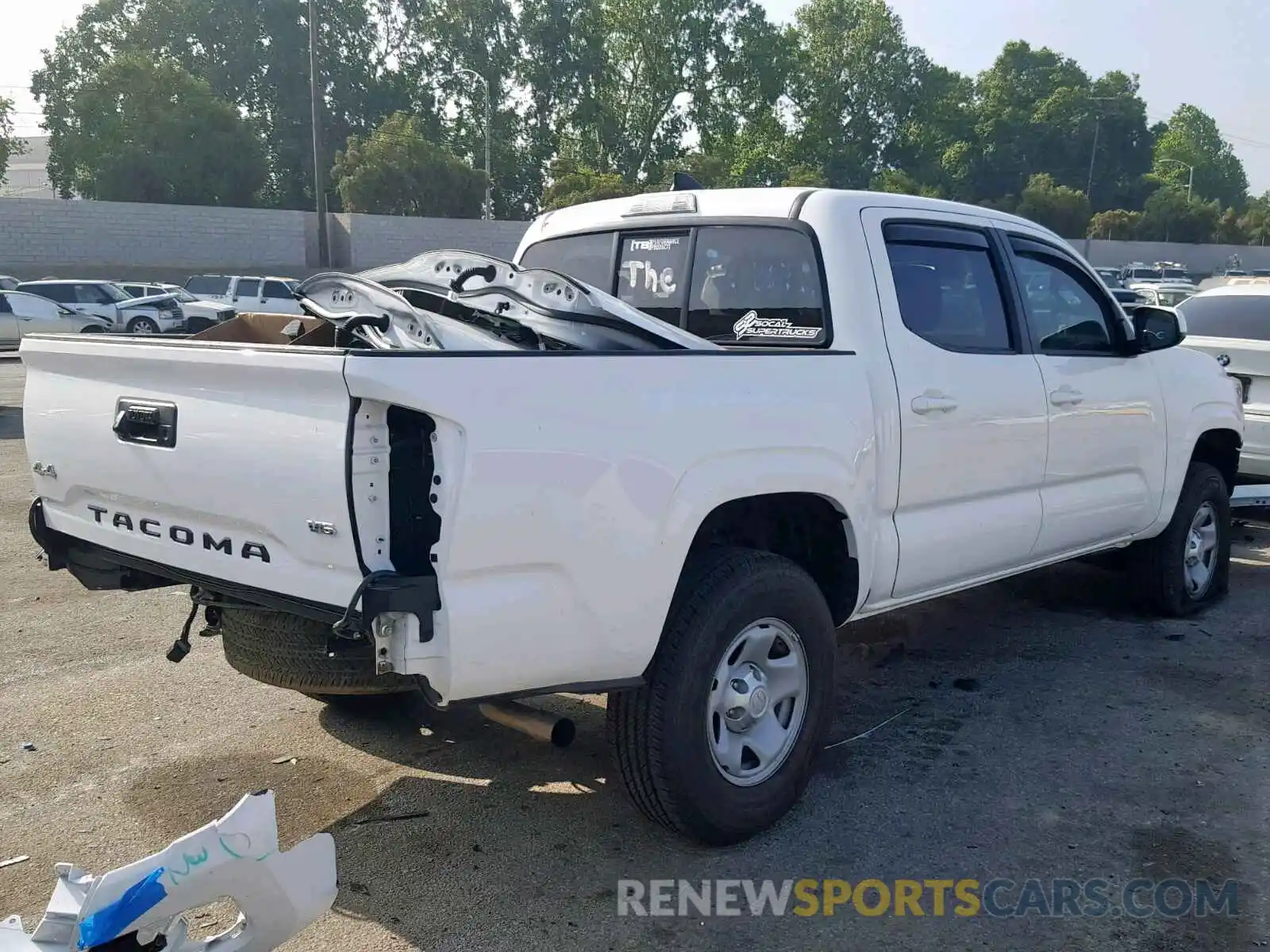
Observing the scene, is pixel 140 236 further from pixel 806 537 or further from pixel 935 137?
pixel 935 137

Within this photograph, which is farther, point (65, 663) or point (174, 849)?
point (65, 663)

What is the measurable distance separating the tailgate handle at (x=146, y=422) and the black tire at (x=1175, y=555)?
476cm

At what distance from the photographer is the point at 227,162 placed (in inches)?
1859

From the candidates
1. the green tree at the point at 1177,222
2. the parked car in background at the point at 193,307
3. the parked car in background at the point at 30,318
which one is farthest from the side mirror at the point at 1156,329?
the green tree at the point at 1177,222

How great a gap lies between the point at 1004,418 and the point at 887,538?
2.71ft

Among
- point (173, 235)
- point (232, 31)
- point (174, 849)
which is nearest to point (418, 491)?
point (174, 849)

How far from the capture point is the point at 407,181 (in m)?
45.4

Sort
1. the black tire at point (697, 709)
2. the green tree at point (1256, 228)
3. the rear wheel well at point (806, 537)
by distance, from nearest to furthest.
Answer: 1. the black tire at point (697, 709)
2. the rear wheel well at point (806, 537)
3. the green tree at point (1256, 228)

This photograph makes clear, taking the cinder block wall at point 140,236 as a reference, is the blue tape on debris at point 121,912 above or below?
below

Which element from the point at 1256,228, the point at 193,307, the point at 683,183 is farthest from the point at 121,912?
the point at 1256,228

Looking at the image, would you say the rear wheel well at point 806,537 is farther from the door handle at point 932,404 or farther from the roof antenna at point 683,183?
the roof antenna at point 683,183

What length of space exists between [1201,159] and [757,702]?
130m

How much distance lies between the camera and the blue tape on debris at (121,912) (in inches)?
85.7

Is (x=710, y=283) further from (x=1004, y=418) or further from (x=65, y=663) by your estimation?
(x=65, y=663)
